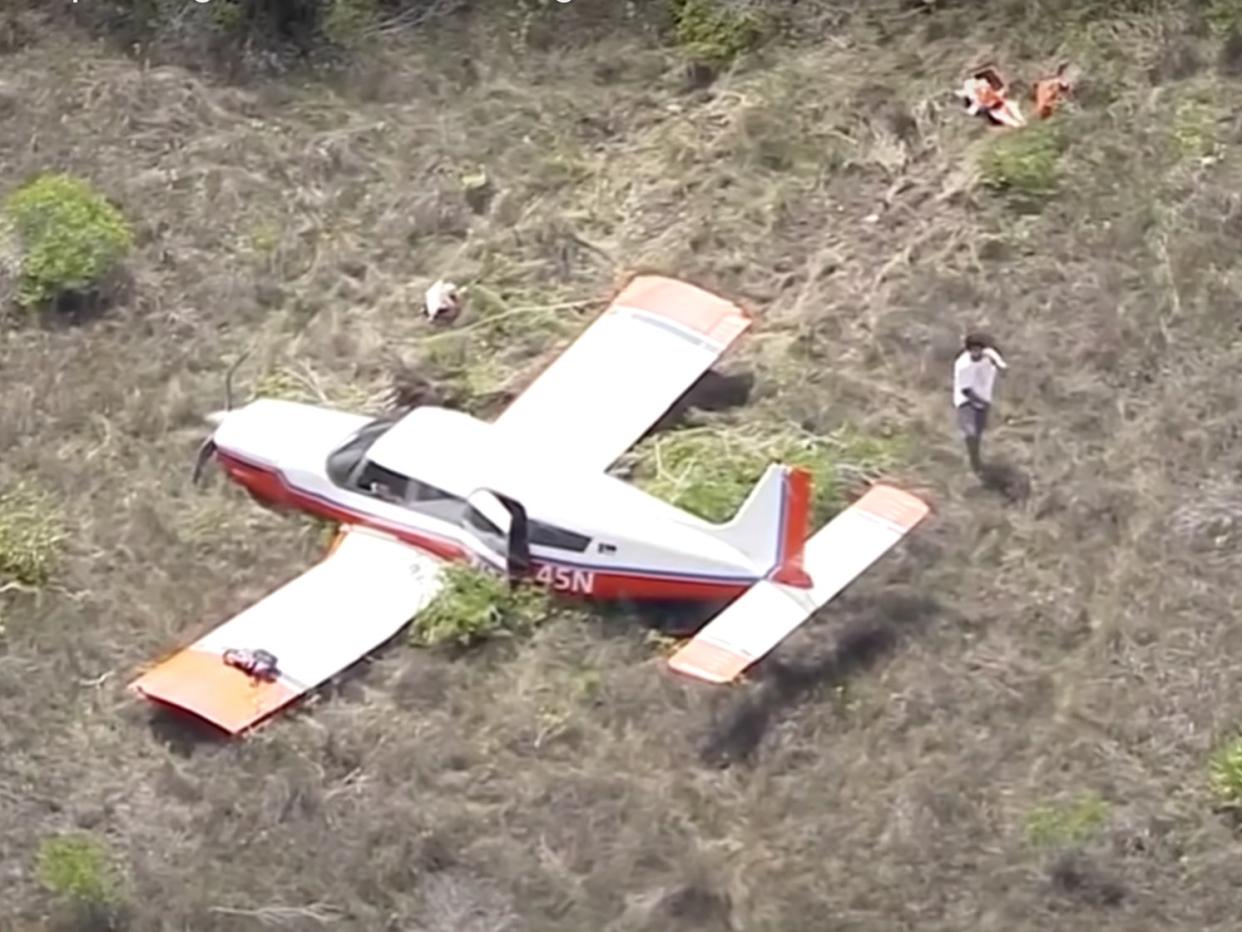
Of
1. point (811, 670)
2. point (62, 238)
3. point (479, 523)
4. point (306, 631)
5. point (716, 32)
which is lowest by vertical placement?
point (811, 670)

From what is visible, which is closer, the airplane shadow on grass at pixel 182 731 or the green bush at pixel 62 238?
the airplane shadow on grass at pixel 182 731

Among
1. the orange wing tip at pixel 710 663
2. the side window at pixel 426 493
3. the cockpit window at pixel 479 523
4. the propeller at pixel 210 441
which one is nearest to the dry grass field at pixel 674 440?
the propeller at pixel 210 441

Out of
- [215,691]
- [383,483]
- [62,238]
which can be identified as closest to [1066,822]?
[383,483]

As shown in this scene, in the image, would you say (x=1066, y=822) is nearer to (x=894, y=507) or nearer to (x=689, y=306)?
(x=894, y=507)

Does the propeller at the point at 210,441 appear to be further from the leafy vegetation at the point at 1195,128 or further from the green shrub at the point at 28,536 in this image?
the leafy vegetation at the point at 1195,128

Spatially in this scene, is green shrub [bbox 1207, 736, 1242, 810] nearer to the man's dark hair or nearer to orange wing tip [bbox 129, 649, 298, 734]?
the man's dark hair

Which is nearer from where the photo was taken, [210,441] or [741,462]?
[741,462]

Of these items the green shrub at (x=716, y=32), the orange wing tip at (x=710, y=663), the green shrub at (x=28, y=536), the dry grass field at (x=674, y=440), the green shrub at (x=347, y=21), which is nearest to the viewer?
the dry grass field at (x=674, y=440)

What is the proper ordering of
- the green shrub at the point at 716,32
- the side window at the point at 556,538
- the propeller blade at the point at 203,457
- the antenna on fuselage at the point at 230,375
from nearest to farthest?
the side window at the point at 556,538, the propeller blade at the point at 203,457, the antenna on fuselage at the point at 230,375, the green shrub at the point at 716,32
